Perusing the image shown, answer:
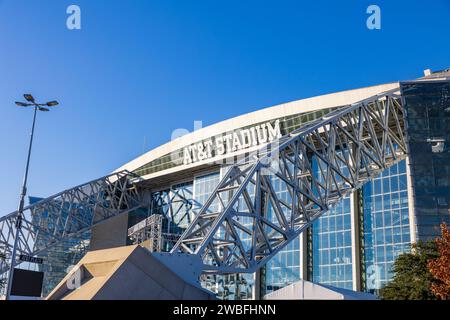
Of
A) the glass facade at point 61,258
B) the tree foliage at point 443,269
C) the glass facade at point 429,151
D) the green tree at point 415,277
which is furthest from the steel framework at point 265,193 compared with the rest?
the tree foliage at point 443,269

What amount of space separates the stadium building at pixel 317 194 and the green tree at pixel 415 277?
15.1ft

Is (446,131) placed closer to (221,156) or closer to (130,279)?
(221,156)

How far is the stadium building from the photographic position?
3588cm

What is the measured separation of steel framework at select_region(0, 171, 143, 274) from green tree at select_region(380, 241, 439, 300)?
121 ft

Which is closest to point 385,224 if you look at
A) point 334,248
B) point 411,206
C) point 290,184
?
point 411,206

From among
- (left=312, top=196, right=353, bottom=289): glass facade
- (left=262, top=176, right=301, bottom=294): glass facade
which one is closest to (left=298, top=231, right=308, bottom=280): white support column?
(left=262, top=176, right=301, bottom=294): glass facade

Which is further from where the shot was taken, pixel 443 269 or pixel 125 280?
pixel 443 269

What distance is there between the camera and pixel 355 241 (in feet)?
143

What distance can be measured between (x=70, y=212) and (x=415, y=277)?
3956cm

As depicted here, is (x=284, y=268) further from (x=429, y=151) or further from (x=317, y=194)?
(x=429, y=151)

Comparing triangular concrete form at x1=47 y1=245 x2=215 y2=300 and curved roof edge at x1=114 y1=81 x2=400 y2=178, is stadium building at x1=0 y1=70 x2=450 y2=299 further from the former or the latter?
triangular concrete form at x1=47 y1=245 x2=215 y2=300

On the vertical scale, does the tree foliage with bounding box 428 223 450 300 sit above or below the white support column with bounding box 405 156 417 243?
below
